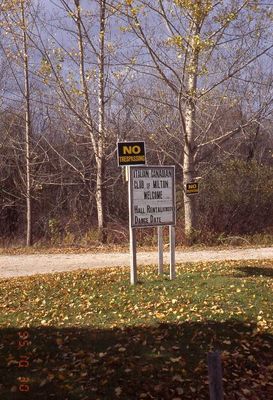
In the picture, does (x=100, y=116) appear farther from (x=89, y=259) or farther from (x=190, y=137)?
(x=89, y=259)

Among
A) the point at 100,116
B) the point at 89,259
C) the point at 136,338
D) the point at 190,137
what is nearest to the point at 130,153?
the point at 136,338

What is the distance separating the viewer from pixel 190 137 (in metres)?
17.4

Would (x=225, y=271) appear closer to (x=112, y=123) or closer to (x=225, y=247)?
(x=225, y=247)

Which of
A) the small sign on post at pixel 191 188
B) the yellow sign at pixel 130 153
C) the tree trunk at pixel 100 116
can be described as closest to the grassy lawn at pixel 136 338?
the yellow sign at pixel 130 153

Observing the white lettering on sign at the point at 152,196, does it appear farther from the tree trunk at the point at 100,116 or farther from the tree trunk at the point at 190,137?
the tree trunk at the point at 100,116

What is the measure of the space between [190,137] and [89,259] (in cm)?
519

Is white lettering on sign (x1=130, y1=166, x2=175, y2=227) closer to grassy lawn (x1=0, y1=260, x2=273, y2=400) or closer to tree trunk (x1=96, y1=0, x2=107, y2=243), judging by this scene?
grassy lawn (x1=0, y1=260, x2=273, y2=400)

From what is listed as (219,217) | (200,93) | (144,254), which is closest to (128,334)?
(144,254)

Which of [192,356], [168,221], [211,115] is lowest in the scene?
[192,356]

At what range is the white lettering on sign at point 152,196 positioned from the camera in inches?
363

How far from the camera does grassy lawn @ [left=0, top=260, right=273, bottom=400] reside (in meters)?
5.25

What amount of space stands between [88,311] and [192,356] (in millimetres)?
2105

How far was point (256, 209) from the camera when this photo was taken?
23.3 meters

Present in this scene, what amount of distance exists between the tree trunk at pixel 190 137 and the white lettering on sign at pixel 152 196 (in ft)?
17.9
